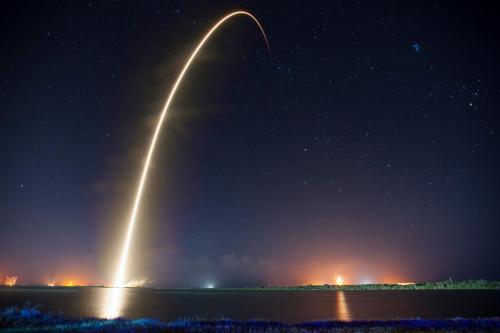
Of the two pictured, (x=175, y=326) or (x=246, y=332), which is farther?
(x=175, y=326)

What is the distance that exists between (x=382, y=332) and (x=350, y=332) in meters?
2.94

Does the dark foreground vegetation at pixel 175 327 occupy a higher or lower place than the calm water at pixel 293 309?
higher

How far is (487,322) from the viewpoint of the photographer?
37.4 metres

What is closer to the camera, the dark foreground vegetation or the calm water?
the dark foreground vegetation

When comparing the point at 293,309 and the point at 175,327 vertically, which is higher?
the point at 175,327

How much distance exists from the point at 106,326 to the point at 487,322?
3930 centimetres

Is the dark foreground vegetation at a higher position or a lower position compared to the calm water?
higher

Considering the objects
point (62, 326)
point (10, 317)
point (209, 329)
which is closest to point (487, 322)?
point (209, 329)

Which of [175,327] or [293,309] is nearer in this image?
[175,327]

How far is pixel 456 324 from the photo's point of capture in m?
38.1

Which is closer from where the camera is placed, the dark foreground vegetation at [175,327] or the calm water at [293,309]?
the dark foreground vegetation at [175,327]

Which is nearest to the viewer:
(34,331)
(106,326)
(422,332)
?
(34,331)

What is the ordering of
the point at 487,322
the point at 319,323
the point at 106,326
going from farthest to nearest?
1. the point at 319,323
2. the point at 487,322
3. the point at 106,326

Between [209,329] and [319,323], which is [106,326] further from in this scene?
[319,323]
